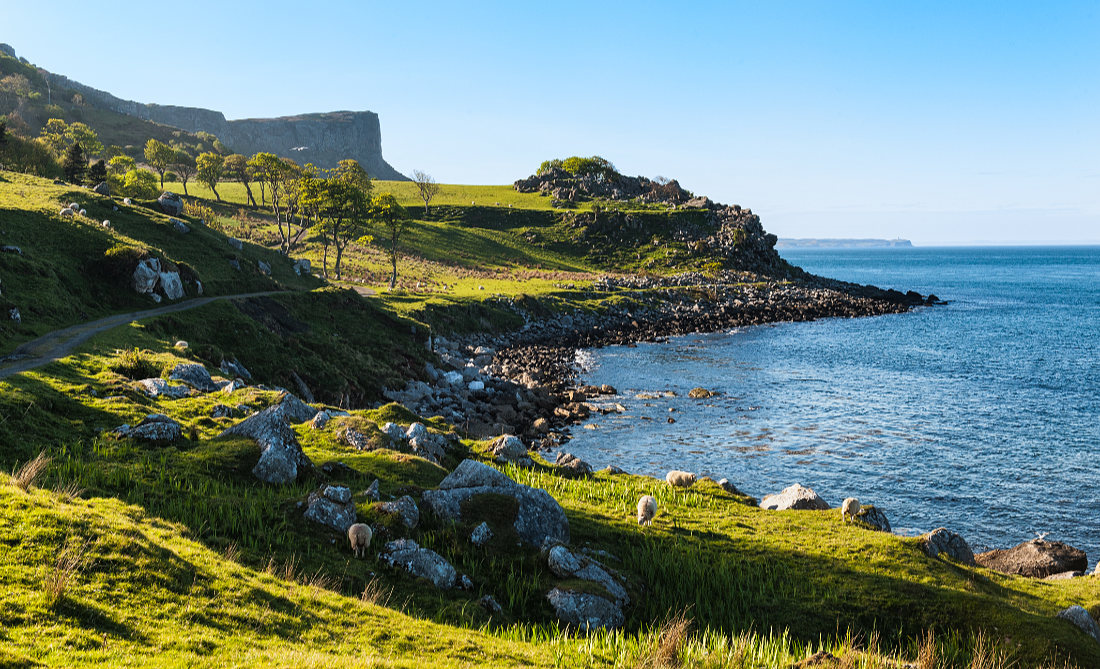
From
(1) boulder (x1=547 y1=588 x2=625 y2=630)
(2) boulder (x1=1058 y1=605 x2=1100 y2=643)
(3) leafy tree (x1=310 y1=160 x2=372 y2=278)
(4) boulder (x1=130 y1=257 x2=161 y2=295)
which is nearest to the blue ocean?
(2) boulder (x1=1058 y1=605 x2=1100 y2=643)

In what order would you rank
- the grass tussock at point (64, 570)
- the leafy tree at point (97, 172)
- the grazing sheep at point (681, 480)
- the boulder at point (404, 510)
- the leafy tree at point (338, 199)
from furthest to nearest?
the leafy tree at point (338, 199)
the leafy tree at point (97, 172)
the grazing sheep at point (681, 480)
the boulder at point (404, 510)
the grass tussock at point (64, 570)

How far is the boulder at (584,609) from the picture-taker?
14227mm

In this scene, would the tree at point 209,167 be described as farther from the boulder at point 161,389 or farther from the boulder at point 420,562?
→ the boulder at point 420,562

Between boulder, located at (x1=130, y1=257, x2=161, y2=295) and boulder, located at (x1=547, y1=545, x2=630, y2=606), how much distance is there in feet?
129

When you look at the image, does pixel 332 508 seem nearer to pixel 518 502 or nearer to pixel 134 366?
pixel 518 502

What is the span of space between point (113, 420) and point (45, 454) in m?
4.40

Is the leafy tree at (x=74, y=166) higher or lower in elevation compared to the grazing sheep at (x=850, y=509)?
higher

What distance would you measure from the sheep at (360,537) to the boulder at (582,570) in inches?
181

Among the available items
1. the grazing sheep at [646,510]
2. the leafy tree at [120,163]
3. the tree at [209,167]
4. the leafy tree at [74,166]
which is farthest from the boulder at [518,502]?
the leafy tree at [120,163]

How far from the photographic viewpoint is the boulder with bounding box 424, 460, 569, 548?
1716 cm

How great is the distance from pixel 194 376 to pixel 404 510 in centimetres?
1824

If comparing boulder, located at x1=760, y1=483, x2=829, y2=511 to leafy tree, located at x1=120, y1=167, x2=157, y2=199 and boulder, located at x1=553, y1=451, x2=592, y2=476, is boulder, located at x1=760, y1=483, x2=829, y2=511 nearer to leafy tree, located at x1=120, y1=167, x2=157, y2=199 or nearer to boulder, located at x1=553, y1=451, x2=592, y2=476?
boulder, located at x1=553, y1=451, x2=592, y2=476

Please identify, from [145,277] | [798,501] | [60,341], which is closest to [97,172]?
[145,277]

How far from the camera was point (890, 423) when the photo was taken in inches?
1882
